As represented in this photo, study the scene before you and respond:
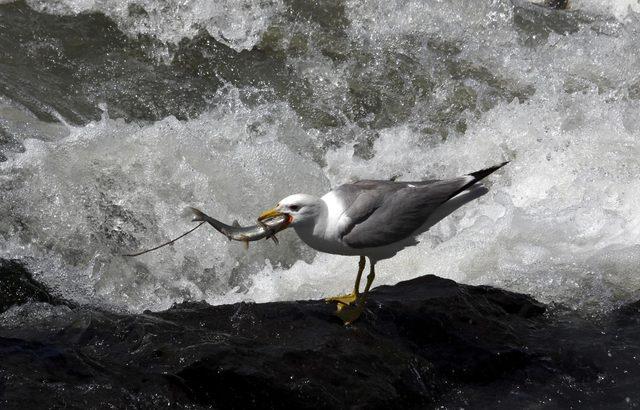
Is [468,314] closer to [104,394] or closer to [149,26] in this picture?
[104,394]

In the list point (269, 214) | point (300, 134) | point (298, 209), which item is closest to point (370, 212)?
point (298, 209)

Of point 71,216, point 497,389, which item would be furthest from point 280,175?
point 497,389

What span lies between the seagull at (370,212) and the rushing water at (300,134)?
120 cm

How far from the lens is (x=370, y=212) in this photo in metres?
3.83

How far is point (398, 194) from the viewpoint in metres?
3.87

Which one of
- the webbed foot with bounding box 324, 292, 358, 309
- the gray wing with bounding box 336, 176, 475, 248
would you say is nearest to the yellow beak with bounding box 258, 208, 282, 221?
the gray wing with bounding box 336, 176, 475, 248

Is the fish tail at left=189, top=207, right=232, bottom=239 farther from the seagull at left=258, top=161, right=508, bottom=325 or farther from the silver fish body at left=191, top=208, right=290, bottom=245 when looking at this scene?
the seagull at left=258, top=161, right=508, bottom=325

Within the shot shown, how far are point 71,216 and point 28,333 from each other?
1.59 metres

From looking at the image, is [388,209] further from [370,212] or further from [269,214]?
[269,214]

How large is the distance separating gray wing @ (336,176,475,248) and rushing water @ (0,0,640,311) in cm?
123

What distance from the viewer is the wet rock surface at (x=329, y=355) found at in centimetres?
334

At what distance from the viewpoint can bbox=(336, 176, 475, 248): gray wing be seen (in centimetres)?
380

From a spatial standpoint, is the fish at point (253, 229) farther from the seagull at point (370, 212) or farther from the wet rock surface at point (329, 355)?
the wet rock surface at point (329, 355)

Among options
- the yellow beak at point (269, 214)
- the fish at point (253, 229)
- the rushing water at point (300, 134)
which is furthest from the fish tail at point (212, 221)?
the rushing water at point (300, 134)
